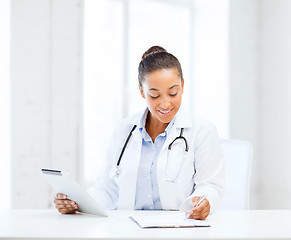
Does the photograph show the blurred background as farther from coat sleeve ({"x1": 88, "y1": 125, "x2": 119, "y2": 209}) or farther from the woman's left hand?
the woman's left hand

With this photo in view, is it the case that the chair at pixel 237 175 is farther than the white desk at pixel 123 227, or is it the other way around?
the chair at pixel 237 175

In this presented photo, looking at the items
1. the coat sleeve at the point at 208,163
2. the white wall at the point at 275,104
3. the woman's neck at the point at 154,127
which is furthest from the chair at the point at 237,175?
the white wall at the point at 275,104

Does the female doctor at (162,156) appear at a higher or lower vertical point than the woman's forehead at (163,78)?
lower

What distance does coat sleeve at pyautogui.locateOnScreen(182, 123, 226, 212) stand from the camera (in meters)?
1.60

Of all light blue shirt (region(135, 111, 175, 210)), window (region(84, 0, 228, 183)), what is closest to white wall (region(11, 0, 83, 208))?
window (region(84, 0, 228, 183))

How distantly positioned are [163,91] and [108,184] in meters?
0.53

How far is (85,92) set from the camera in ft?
9.87

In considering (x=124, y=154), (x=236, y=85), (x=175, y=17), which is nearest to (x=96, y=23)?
(x=175, y=17)

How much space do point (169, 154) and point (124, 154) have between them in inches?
8.9

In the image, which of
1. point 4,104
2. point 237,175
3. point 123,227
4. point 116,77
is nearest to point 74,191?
point 123,227

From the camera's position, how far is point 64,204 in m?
1.46

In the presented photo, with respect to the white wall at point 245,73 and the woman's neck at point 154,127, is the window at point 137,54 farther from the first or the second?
the woman's neck at point 154,127

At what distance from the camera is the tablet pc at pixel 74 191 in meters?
1.32

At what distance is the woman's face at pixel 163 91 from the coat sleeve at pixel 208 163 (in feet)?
0.60
